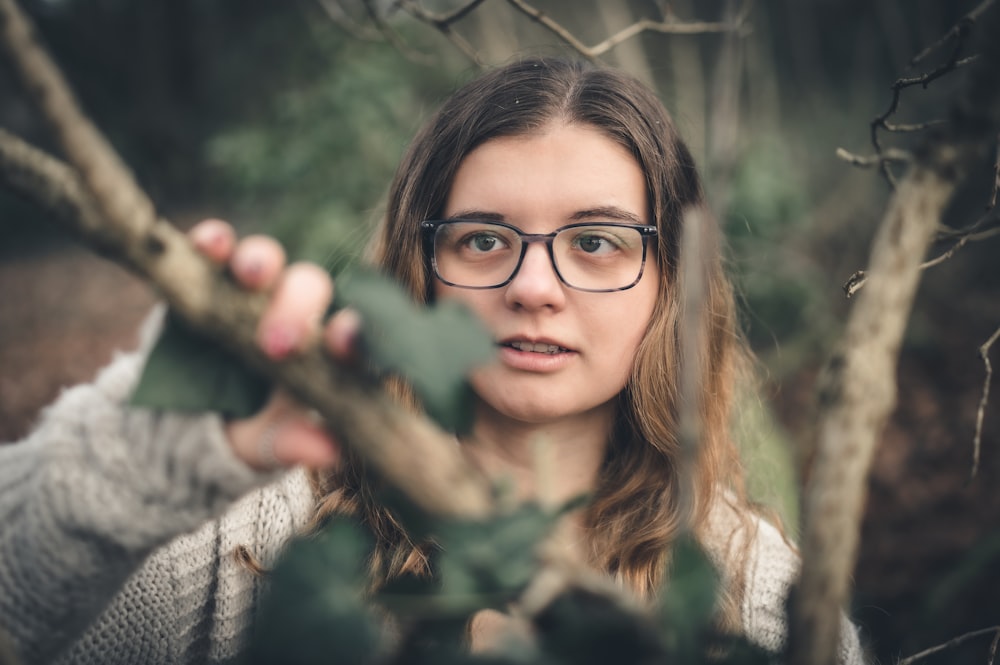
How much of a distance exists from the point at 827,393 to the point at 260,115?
37.9 ft

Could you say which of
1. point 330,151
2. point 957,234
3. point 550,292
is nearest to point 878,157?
point 957,234

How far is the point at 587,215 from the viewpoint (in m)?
1.48

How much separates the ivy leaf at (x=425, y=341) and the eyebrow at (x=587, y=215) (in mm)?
978

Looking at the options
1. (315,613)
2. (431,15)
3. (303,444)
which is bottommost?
(315,613)

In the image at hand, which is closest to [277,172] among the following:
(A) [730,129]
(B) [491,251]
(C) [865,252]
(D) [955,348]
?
(B) [491,251]

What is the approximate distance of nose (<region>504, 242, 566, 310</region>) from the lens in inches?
54.2

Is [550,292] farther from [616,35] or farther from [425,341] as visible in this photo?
[425,341]

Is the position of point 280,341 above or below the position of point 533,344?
below

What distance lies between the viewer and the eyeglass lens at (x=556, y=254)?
1463 millimetres

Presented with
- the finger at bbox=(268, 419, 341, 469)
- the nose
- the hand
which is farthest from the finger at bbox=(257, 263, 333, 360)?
the nose

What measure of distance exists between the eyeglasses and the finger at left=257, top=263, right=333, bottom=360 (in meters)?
0.90

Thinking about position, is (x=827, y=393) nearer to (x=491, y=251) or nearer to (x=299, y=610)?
(x=299, y=610)

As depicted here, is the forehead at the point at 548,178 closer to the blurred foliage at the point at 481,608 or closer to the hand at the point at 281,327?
Result: the hand at the point at 281,327

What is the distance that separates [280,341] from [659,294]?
1309 millimetres
